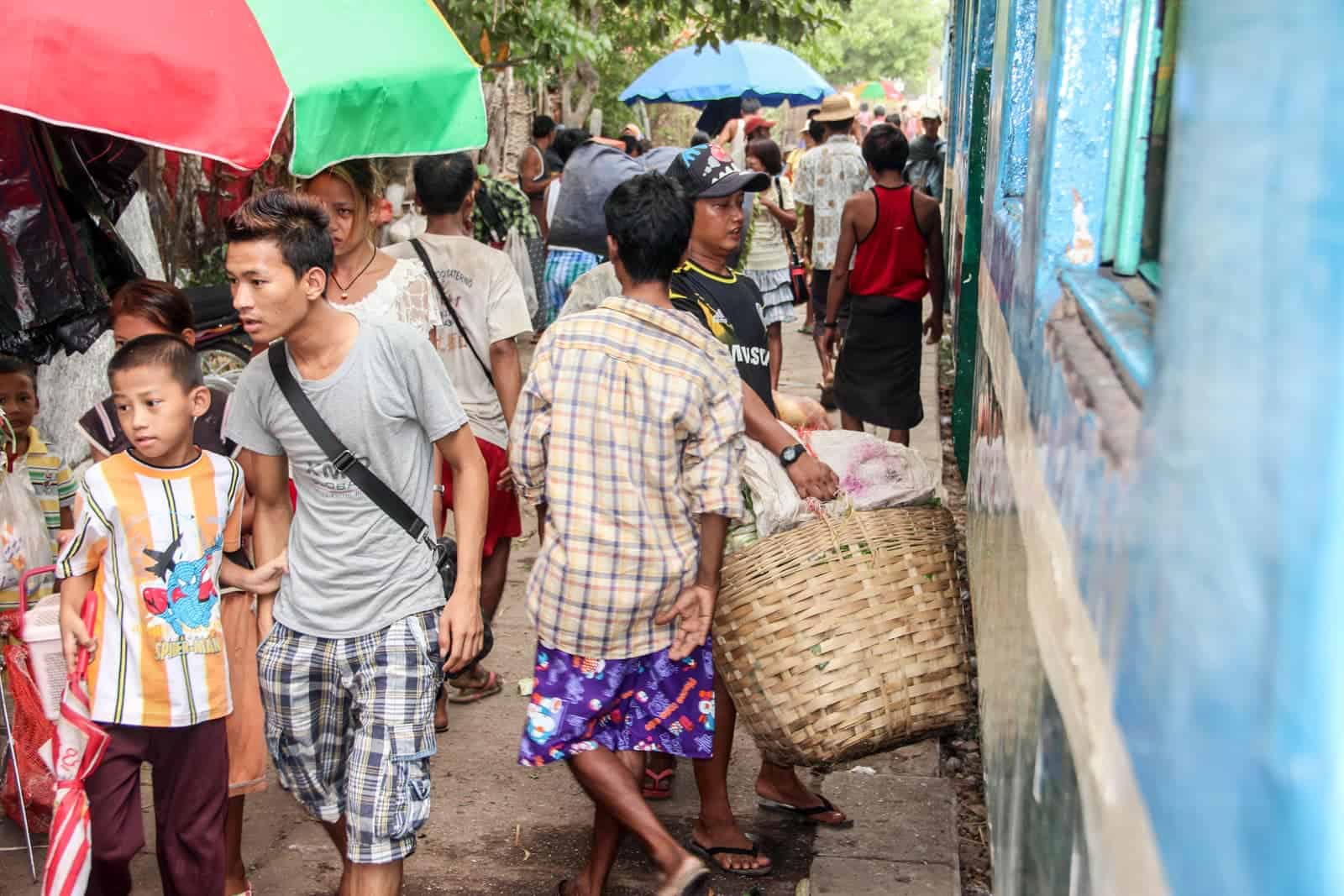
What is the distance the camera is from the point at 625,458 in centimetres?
352

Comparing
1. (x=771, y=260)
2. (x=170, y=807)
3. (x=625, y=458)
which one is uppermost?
(x=625, y=458)

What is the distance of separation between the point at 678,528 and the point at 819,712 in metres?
0.57

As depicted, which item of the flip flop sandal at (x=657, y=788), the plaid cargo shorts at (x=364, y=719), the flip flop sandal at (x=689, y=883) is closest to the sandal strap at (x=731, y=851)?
the flip flop sandal at (x=657, y=788)

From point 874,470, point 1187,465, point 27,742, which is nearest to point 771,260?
point 874,470

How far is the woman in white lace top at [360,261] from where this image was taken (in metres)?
4.48

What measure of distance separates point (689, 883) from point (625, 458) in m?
1.01

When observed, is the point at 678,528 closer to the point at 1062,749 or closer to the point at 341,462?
the point at 341,462

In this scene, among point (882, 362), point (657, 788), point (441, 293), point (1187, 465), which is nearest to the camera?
point (1187, 465)

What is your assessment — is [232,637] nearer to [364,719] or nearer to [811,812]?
[364,719]

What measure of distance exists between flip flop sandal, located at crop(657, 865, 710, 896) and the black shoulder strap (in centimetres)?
102

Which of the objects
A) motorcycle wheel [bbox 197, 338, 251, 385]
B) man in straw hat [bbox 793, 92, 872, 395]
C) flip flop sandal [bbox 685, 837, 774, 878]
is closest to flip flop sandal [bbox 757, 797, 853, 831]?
flip flop sandal [bbox 685, 837, 774, 878]

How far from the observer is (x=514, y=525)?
17.3 feet

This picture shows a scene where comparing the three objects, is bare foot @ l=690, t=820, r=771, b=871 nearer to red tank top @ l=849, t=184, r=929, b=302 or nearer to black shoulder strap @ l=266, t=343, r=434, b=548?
black shoulder strap @ l=266, t=343, r=434, b=548

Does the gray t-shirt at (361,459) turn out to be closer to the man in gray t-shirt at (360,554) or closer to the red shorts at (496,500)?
the man in gray t-shirt at (360,554)
